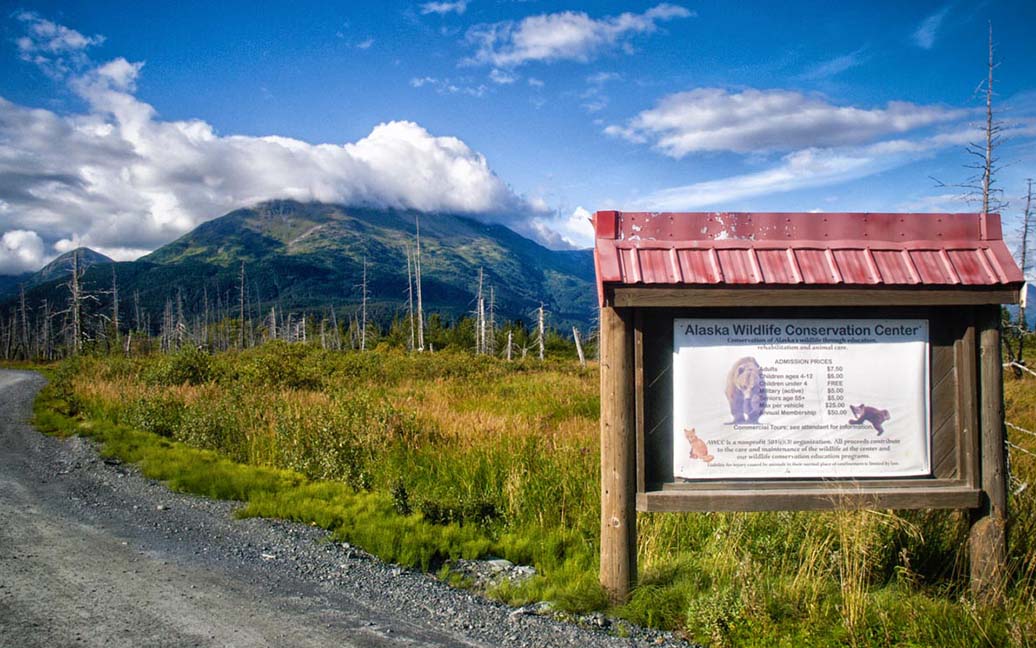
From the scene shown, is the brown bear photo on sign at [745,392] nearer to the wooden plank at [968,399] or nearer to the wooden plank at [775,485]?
the wooden plank at [775,485]

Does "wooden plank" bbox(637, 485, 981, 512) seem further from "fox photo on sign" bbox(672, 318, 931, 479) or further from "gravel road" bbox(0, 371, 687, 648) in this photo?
"gravel road" bbox(0, 371, 687, 648)

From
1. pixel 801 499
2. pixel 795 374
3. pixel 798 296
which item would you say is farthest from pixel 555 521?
pixel 798 296

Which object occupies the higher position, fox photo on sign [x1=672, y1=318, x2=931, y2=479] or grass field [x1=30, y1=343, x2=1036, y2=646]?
fox photo on sign [x1=672, y1=318, x2=931, y2=479]

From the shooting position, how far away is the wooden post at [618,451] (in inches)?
174

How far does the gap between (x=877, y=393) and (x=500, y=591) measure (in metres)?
3.08

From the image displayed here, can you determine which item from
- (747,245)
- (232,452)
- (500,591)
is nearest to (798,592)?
(500,591)

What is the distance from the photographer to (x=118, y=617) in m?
4.12

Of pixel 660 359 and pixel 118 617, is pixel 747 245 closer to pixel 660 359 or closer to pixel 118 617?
pixel 660 359

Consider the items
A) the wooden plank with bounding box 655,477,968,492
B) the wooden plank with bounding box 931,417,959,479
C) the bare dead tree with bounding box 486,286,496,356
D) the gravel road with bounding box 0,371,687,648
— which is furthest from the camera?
the bare dead tree with bounding box 486,286,496,356

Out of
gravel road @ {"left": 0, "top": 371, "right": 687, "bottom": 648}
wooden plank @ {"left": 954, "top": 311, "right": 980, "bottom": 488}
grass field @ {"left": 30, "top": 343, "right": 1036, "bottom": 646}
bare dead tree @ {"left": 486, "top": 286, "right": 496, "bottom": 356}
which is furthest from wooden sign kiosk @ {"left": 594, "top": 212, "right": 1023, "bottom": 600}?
bare dead tree @ {"left": 486, "top": 286, "right": 496, "bottom": 356}

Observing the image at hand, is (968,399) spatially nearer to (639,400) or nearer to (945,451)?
(945,451)

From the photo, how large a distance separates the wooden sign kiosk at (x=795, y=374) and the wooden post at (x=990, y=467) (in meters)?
0.01

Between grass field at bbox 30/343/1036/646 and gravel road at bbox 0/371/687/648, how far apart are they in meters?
0.38

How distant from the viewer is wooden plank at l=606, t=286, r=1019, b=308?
4.38 metres
